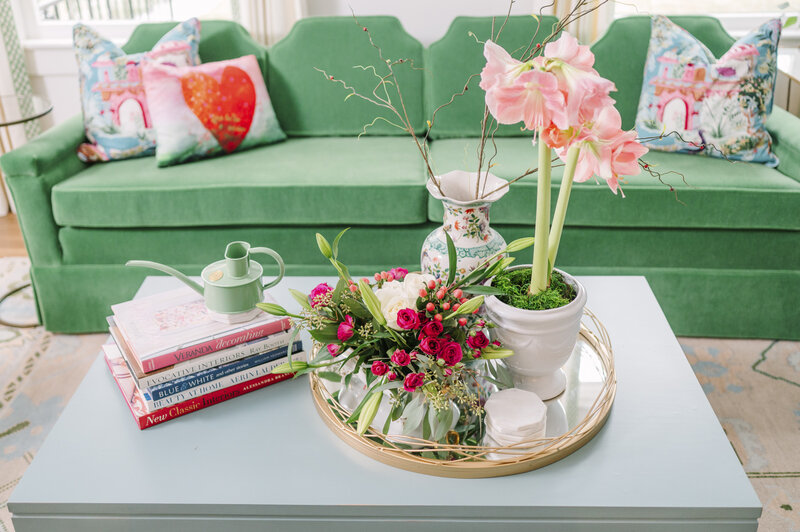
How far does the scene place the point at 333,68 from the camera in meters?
2.66

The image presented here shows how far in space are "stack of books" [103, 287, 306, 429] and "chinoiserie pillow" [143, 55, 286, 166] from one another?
108cm

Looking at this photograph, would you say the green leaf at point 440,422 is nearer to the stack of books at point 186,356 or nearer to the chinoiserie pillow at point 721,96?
the stack of books at point 186,356

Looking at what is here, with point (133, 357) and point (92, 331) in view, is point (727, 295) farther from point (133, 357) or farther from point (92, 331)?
point (92, 331)

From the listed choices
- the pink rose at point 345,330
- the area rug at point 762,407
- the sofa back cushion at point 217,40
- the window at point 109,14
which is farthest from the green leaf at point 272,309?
the window at point 109,14

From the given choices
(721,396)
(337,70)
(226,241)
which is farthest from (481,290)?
(337,70)

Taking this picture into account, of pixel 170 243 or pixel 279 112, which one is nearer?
pixel 170 243

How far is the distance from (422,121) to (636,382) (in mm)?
1617

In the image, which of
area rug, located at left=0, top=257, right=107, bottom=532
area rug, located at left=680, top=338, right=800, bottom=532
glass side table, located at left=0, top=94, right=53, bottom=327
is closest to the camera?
area rug, located at left=680, top=338, right=800, bottom=532

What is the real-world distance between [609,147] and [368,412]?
0.57 m

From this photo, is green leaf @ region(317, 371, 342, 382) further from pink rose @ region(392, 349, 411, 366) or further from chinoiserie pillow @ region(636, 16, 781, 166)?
chinoiserie pillow @ region(636, 16, 781, 166)

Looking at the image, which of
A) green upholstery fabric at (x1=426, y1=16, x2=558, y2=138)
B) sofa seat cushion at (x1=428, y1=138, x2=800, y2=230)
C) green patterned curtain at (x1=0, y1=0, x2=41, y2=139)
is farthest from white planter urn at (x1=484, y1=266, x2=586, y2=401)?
green patterned curtain at (x1=0, y1=0, x2=41, y2=139)

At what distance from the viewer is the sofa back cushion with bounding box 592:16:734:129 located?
2.56 meters

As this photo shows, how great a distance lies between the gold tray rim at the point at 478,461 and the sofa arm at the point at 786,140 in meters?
1.36

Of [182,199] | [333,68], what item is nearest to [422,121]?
[333,68]
